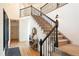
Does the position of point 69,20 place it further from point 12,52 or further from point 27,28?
point 12,52

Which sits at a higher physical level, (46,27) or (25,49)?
(46,27)

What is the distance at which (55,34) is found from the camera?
144 cm

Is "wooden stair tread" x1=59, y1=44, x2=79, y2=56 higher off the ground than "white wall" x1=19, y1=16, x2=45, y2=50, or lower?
lower

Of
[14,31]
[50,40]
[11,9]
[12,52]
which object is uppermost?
[11,9]

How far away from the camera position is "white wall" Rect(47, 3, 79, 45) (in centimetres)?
143

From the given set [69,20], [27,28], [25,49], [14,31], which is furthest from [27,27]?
[69,20]

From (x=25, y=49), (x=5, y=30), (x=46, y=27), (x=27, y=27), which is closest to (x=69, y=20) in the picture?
(x=46, y=27)

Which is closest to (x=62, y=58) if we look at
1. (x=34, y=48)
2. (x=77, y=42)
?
(x=77, y=42)

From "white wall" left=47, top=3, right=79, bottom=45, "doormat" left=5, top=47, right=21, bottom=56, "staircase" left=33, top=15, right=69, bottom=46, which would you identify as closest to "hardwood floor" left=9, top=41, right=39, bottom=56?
"doormat" left=5, top=47, right=21, bottom=56

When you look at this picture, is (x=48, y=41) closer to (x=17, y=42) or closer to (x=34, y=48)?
(x=34, y=48)

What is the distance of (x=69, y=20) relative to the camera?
1.45m

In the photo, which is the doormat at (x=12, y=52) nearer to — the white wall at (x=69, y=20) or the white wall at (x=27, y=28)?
the white wall at (x=27, y=28)

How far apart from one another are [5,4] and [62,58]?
1.10 m

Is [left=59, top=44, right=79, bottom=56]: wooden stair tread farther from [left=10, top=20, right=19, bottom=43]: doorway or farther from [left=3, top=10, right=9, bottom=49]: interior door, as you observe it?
[left=3, top=10, right=9, bottom=49]: interior door
